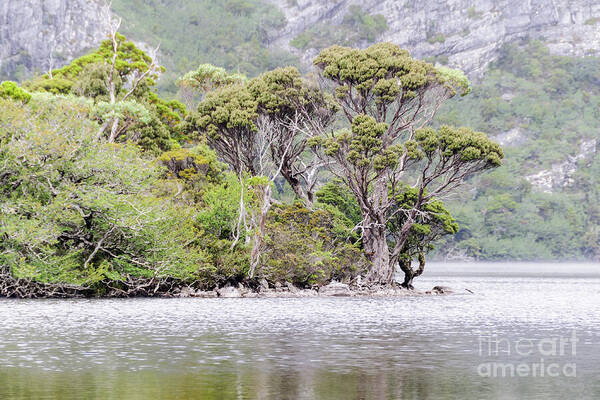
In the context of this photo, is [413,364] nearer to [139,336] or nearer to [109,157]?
[139,336]

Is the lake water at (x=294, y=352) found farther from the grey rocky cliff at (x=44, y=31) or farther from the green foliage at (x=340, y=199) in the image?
the grey rocky cliff at (x=44, y=31)

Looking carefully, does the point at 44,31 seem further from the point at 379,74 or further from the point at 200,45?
the point at 379,74

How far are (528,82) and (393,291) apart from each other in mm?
135389

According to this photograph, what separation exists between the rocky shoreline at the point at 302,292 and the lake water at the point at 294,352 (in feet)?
29.9

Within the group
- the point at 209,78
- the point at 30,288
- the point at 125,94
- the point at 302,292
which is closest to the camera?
the point at 30,288

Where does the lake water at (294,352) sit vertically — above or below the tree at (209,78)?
below

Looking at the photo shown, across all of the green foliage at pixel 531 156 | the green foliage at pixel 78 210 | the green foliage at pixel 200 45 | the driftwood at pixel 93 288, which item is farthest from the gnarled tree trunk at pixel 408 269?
the green foliage at pixel 200 45

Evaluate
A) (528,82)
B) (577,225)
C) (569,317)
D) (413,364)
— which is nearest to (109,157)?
→ (569,317)

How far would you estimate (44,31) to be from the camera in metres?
174

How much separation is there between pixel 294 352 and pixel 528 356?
19.1 ft

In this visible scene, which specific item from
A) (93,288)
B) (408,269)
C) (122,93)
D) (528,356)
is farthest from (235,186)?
(528,356)

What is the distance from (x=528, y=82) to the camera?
586ft

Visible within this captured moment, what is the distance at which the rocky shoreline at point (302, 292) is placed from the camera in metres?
48.7

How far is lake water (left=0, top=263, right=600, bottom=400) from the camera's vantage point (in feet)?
53.6
